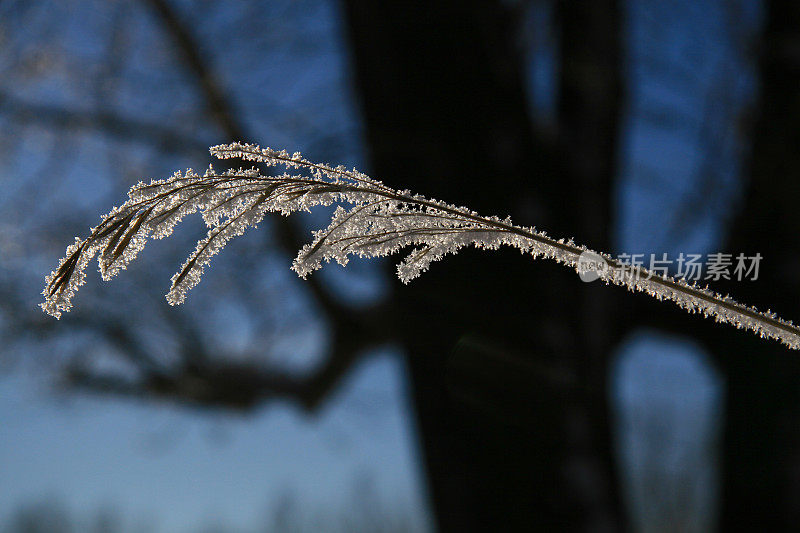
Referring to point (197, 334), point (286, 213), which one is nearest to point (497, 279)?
point (286, 213)

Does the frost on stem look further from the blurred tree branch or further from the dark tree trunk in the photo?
the blurred tree branch

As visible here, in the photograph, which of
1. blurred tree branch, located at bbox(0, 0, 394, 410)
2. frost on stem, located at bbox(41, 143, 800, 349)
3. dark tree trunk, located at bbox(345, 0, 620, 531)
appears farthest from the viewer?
blurred tree branch, located at bbox(0, 0, 394, 410)

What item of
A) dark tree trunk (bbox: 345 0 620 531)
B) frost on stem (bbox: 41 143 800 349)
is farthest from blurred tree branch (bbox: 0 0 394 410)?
frost on stem (bbox: 41 143 800 349)

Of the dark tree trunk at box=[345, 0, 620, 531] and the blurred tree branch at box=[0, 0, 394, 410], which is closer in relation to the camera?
the dark tree trunk at box=[345, 0, 620, 531]

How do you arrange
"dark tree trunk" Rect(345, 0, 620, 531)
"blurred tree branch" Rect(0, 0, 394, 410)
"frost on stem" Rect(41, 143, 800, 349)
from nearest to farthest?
1. "frost on stem" Rect(41, 143, 800, 349)
2. "dark tree trunk" Rect(345, 0, 620, 531)
3. "blurred tree branch" Rect(0, 0, 394, 410)

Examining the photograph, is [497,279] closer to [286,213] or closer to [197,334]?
[286,213]

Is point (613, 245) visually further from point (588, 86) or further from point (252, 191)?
point (252, 191)

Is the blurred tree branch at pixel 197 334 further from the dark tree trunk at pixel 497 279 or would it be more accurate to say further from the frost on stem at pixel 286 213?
the frost on stem at pixel 286 213
